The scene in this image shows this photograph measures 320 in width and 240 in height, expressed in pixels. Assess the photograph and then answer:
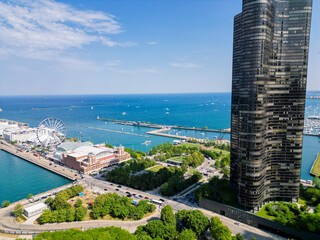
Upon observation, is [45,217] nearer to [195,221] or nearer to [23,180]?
[195,221]

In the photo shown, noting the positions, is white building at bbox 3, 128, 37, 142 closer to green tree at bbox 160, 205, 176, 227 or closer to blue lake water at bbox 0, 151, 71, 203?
blue lake water at bbox 0, 151, 71, 203

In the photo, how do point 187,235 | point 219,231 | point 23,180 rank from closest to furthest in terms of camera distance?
point 187,235 → point 219,231 → point 23,180

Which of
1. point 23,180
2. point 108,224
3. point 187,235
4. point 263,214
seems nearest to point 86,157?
point 23,180

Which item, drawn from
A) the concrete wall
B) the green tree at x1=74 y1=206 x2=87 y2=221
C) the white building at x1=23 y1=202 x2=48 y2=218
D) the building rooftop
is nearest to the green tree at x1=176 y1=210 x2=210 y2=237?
the concrete wall

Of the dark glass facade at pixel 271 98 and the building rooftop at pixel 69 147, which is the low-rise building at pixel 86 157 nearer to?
the building rooftop at pixel 69 147

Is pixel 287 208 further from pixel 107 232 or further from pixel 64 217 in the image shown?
pixel 64 217

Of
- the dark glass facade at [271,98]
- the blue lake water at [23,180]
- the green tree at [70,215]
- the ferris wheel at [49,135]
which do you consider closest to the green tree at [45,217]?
the green tree at [70,215]
